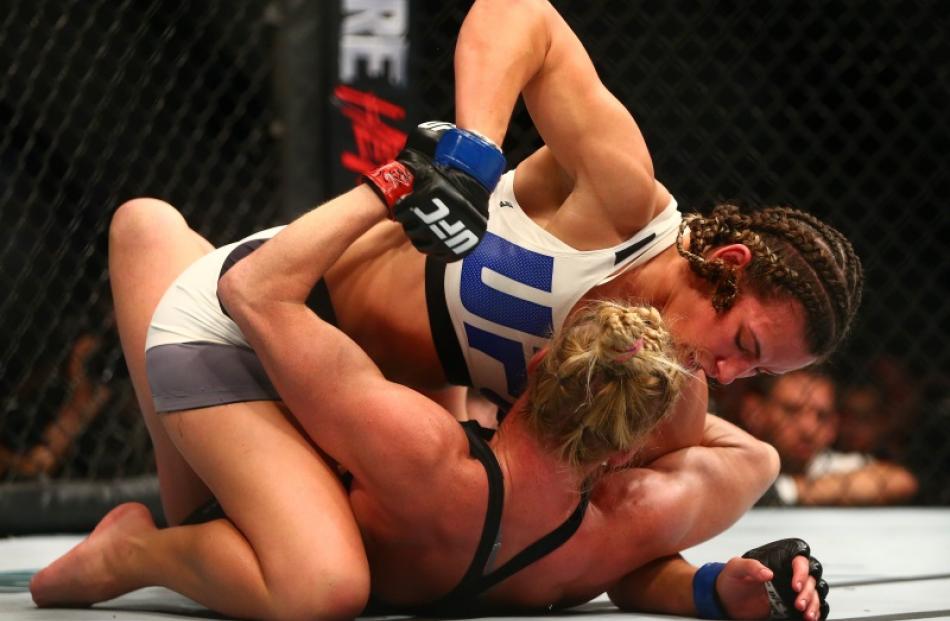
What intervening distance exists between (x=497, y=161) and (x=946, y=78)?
2.50 m

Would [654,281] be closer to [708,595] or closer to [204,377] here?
[708,595]

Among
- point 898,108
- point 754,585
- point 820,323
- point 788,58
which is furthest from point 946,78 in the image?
point 754,585

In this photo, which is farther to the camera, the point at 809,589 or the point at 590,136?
the point at 590,136

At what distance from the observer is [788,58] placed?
338 cm

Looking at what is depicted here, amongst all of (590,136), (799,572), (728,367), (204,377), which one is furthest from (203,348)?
(799,572)

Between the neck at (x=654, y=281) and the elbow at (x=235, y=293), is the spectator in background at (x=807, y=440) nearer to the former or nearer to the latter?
the neck at (x=654, y=281)

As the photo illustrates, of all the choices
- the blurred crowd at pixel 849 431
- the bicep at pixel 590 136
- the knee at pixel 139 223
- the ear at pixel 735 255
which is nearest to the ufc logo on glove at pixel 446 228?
the bicep at pixel 590 136

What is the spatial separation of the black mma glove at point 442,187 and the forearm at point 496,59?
0.27 feet

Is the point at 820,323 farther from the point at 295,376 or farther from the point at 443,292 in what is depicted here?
the point at 295,376

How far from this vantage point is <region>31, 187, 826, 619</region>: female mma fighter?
123 centimetres

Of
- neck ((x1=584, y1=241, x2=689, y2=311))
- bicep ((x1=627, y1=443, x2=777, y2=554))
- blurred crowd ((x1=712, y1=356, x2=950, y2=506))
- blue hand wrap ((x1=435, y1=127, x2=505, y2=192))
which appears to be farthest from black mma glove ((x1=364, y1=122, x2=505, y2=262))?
blurred crowd ((x1=712, y1=356, x2=950, y2=506))

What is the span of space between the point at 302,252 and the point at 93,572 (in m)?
0.51

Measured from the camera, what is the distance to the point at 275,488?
130 centimetres

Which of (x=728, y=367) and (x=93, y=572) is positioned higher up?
(x=728, y=367)
